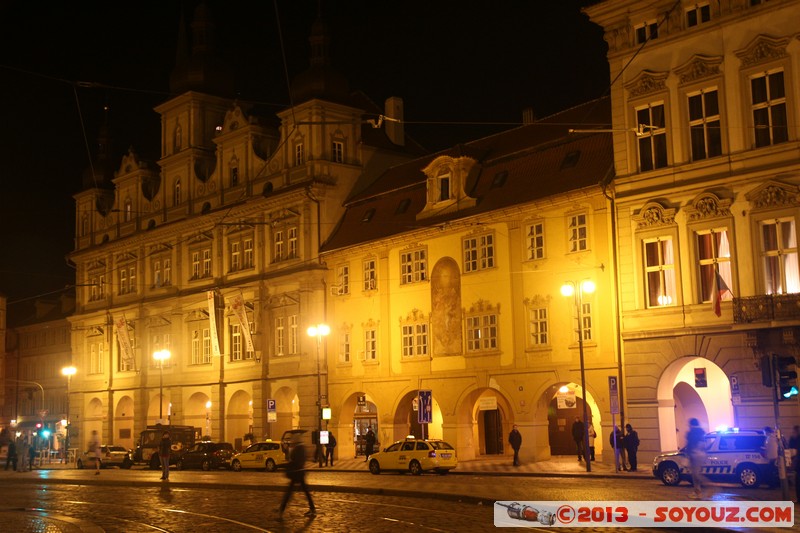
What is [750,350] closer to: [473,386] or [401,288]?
[473,386]

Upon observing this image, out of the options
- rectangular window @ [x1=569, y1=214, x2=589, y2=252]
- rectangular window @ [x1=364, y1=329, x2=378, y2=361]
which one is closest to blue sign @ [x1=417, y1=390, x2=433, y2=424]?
rectangular window @ [x1=569, y1=214, x2=589, y2=252]

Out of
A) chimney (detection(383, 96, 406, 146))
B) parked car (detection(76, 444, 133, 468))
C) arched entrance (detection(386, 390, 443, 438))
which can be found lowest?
parked car (detection(76, 444, 133, 468))

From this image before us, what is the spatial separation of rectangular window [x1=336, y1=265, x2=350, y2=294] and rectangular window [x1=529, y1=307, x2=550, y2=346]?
13215 millimetres

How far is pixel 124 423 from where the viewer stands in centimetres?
7406

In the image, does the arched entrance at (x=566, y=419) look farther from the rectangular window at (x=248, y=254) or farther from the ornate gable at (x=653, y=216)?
the rectangular window at (x=248, y=254)

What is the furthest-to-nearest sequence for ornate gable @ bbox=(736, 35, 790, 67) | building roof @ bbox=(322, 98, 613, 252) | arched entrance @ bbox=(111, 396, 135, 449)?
1. arched entrance @ bbox=(111, 396, 135, 449)
2. building roof @ bbox=(322, 98, 613, 252)
3. ornate gable @ bbox=(736, 35, 790, 67)

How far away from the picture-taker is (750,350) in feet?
118

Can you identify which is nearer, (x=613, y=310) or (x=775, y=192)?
(x=775, y=192)

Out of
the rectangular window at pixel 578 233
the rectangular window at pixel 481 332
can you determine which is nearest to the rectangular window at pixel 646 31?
the rectangular window at pixel 578 233

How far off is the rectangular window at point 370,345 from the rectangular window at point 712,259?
64.9 ft

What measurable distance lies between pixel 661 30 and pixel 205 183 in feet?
116

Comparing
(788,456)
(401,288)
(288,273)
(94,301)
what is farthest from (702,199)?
(94,301)

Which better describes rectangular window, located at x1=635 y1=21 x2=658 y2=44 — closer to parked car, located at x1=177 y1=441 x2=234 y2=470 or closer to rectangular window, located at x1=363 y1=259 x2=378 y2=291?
rectangular window, located at x1=363 y1=259 x2=378 y2=291

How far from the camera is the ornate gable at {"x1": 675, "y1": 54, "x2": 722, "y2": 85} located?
3797 centimetres
